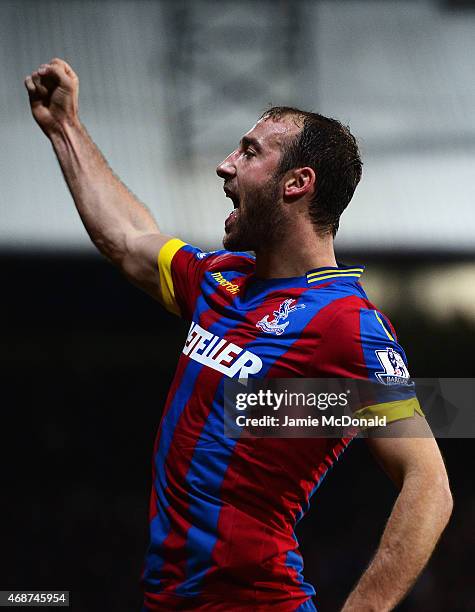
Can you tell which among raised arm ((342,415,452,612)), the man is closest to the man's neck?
the man

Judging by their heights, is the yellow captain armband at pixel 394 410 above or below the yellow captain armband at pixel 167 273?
below

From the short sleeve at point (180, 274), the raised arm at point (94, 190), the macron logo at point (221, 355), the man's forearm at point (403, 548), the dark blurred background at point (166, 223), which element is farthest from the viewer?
the dark blurred background at point (166, 223)

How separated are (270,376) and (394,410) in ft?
0.89

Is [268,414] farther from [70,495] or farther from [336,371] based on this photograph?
[70,495]

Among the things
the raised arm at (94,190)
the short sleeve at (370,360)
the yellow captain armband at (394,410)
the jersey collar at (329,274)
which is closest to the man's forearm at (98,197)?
the raised arm at (94,190)

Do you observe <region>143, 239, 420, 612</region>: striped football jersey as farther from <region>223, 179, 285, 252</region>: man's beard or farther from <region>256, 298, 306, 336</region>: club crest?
<region>223, 179, 285, 252</region>: man's beard

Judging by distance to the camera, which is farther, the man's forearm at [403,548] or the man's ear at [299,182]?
the man's ear at [299,182]

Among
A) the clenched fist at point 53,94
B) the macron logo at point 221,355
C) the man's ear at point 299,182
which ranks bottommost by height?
the macron logo at point 221,355

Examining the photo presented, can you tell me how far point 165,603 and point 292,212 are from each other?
0.88m

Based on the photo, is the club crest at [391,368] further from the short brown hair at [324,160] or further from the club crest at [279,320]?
the short brown hair at [324,160]

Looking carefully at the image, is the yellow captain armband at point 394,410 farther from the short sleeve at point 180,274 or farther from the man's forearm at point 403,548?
the short sleeve at point 180,274

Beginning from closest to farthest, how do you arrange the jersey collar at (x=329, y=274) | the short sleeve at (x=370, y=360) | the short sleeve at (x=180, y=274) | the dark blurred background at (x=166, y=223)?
the short sleeve at (x=370, y=360) < the jersey collar at (x=329, y=274) < the short sleeve at (x=180, y=274) < the dark blurred background at (x=166, y=223)

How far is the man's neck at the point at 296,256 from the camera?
181cm

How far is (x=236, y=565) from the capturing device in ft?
5.12
